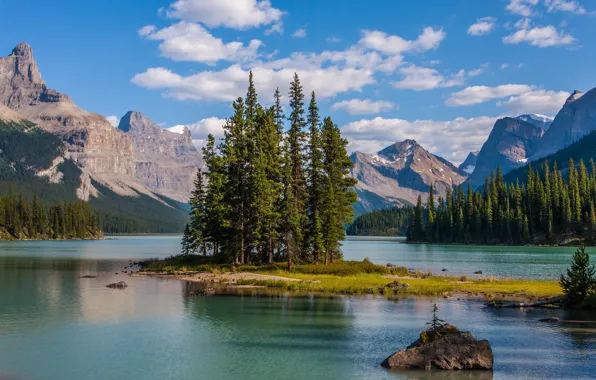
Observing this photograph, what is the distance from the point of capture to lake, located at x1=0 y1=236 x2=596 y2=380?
2755cm

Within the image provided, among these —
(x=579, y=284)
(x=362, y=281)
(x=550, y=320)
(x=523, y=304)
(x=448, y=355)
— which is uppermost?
(x=579, y=284)

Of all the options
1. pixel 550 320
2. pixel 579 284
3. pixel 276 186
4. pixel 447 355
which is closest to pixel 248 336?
pixel 447 355

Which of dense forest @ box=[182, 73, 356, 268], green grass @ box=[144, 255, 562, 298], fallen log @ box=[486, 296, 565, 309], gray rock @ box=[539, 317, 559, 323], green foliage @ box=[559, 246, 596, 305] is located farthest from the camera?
dense forest @ box=[182, 73, 356, 268]

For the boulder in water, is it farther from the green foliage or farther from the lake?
the green foliage

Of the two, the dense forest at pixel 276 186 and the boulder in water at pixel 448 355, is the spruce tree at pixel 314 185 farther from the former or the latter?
the boulder in water at pixel 448 355

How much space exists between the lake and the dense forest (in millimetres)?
20066

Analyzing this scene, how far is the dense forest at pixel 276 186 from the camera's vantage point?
74125 mm

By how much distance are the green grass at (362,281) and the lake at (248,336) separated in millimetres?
5860

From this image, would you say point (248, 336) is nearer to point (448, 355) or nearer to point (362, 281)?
point (448, 355)

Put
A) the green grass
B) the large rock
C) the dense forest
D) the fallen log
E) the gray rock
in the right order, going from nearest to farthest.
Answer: the large rock
the gray rock
the fallen log
the green grass
the dense forest

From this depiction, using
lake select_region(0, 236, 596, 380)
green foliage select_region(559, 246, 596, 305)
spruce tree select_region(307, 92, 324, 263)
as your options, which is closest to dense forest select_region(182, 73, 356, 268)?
spruce tree select_region(307, 92, 324, 263)

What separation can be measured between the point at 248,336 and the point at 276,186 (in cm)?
4150

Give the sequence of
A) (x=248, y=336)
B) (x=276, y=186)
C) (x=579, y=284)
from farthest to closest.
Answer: (x=276, y=186), (x=579, y=284), (x=248, y=336)

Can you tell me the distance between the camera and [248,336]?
36.1 metres
